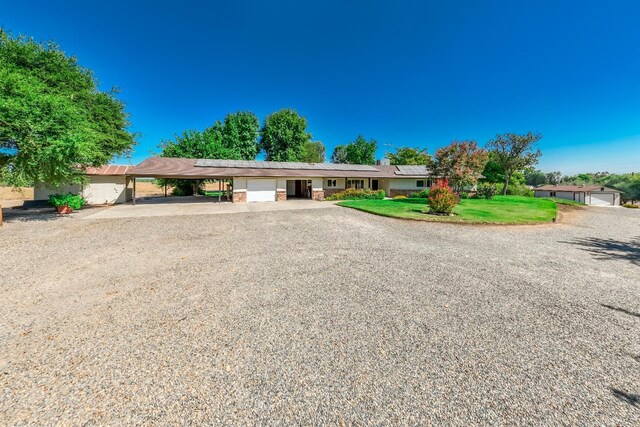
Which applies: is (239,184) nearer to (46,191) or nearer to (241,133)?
(46,191)

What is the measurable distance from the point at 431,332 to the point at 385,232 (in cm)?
667

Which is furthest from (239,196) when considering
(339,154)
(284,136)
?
(339,154)

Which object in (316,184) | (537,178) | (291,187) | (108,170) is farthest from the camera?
(537,178)

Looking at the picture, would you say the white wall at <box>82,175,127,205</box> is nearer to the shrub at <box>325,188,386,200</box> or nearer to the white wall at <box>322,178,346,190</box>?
the white wall at <box>322,178,346,190</box>

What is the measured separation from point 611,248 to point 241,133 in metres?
39.6

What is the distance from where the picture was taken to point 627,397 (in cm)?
236

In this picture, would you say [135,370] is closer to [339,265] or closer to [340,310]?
[340,310]

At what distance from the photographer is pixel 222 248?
750cm

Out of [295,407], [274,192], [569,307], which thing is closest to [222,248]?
[295,407]

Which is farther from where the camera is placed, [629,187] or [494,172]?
[629,187]

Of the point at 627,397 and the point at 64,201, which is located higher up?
the point at 64,201

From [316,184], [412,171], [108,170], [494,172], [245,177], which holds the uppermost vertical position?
[494,172]

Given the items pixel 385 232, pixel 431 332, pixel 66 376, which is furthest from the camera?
pixel 385 232

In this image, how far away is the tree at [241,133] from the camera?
1439 inches
